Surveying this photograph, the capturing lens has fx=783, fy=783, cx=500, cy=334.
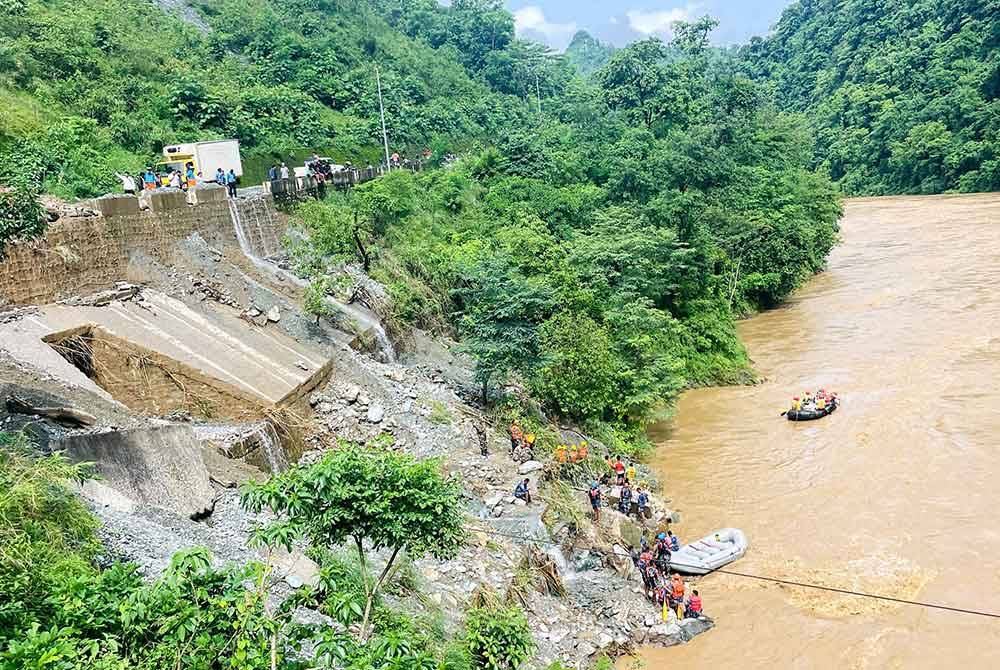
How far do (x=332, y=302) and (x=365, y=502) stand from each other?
42.2 ft

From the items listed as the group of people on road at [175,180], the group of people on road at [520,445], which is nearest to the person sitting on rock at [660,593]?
the group of people on road at [520,445]

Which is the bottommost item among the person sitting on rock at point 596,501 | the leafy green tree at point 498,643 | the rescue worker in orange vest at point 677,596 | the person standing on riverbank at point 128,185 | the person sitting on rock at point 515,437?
the rescue worker in orange vest at point 677,596

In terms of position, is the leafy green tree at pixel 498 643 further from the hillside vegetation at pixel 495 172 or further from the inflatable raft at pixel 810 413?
the inflatable raft at pixel 810 413

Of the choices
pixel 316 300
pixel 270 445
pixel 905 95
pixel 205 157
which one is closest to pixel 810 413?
pixel 316 300

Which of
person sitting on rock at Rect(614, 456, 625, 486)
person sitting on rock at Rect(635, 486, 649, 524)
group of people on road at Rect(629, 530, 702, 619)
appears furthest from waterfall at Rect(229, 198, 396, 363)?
group of people on road at Rect(629, 530, 702, 619)

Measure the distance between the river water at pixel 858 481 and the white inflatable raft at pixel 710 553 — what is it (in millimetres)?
291

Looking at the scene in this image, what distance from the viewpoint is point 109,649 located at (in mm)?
5652

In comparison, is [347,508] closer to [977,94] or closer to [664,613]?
[664,613]

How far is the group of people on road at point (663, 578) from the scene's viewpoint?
47.2 feet

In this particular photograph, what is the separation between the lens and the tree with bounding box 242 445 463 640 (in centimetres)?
696

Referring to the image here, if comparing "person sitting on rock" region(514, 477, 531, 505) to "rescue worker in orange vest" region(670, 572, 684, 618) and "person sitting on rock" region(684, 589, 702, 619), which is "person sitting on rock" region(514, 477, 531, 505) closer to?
"rescue worker in orange vest" region(670, 572, 684, 618)

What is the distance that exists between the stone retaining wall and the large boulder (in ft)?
17.5

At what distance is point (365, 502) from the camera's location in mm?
7121

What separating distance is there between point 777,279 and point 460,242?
55.6 feet
